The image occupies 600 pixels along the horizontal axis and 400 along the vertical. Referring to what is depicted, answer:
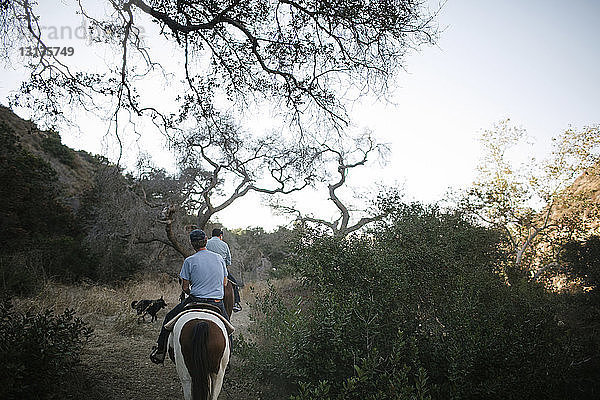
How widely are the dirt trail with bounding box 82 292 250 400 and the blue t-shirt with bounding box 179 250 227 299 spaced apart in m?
1.48

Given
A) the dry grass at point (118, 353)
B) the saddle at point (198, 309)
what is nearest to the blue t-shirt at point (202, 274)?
the saddle at point (198, 309)

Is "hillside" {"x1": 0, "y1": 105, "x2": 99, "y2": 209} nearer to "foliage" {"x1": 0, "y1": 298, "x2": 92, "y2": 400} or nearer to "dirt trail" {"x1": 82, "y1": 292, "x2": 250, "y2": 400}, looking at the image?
"dirt trail" {"x1": 82, "y1": 292, "x2": 250, "y2": 400}

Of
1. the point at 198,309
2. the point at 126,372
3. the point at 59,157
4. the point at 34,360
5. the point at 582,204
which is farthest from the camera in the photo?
the point at 59,157

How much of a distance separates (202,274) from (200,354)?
115cm

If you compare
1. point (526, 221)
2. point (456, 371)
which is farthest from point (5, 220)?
point (526, 221)

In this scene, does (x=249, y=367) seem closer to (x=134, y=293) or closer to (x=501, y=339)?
(x=501, y=339)

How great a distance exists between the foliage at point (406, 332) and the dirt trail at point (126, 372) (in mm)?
1341

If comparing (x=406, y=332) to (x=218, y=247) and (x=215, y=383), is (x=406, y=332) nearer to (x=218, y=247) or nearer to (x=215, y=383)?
(x=215, y=383)

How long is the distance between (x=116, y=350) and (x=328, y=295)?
4.48 metres

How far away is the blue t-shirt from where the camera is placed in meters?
4.46

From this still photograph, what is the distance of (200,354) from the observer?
3.52m

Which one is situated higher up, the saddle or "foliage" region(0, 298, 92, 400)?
the saddle

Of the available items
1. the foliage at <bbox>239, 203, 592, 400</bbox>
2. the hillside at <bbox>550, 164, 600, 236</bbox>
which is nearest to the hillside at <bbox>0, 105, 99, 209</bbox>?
the foliage at <bbox>239, 203, 592, 400</bbox>

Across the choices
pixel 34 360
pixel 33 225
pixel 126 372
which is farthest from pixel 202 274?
pixel 33 225
